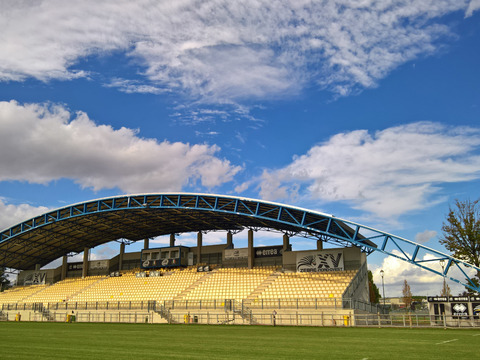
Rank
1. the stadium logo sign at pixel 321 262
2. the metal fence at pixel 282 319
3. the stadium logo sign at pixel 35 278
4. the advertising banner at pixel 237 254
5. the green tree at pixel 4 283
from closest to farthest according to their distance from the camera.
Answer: the metal fence at pixel 282 319, the stadium logo sign at pixel 321 262, the advertising banner at pixel 237 254, the stadium logo sign at pixel 35 278, the green tree at pixel 4 283

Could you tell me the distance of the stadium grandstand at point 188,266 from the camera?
44.1 meters

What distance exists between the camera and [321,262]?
52656 mm

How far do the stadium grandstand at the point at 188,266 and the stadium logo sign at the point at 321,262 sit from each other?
12 cm

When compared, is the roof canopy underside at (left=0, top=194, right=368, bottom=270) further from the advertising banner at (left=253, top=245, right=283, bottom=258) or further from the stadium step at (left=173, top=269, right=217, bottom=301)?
the stadium step at (left=173, top=269, right=217, bottom=301)

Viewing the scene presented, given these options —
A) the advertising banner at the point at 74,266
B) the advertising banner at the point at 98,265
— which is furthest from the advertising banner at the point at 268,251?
the advertising banner at the point at 74,266

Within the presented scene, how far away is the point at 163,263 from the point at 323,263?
23.9 m

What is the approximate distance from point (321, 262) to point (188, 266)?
20526 millimetres

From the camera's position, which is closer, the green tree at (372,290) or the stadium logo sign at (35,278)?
the stadium logo sign at (35,278)

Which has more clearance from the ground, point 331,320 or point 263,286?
point 263,286

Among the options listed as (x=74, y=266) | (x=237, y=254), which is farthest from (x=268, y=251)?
(x=74, y=266)

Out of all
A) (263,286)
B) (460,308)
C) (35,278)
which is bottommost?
(460,308)

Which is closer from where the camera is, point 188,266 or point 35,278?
point 188,266

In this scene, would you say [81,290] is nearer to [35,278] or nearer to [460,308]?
[35,278]

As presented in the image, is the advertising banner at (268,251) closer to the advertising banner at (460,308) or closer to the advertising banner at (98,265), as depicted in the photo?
the advertising banner at (460,308)
